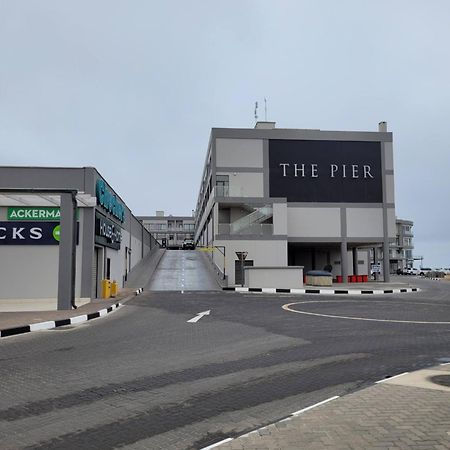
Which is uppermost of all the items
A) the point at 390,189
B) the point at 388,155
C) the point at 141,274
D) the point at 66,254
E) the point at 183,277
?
the point at 388,155

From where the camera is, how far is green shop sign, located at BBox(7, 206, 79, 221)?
22516mm

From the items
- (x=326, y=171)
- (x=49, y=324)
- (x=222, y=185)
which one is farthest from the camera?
(x=326, y=171)

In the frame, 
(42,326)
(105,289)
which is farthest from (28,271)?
(42,326)

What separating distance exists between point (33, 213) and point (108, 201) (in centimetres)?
484

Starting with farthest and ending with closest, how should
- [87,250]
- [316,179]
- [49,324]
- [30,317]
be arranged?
1. [316,179]
2. [87,250]
3. [30,317]
4. [49,324]

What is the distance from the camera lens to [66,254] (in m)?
18.2

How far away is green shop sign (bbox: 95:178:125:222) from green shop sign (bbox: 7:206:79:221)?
2.26 meters

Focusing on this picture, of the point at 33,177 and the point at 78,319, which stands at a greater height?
the point at 33,177

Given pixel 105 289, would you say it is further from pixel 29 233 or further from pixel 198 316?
pixel 198 316

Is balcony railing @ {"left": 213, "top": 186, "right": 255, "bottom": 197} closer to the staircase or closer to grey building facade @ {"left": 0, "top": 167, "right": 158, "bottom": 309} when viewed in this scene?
the staircase

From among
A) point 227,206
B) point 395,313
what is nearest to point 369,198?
point 227,206

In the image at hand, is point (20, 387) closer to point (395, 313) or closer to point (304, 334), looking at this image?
point (304, 334)

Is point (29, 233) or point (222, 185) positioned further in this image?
point (222, 185)

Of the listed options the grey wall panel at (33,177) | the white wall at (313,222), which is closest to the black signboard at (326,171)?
the white wall at (313,222)
